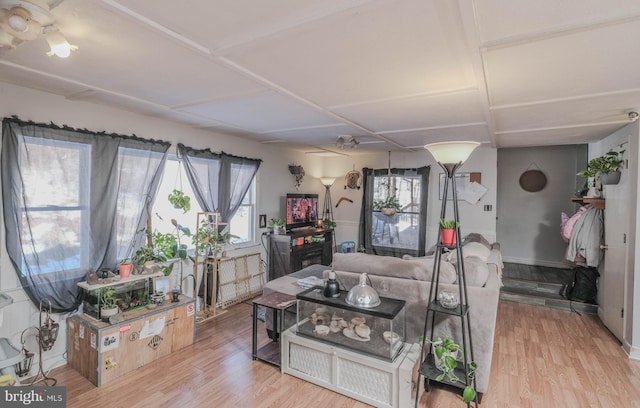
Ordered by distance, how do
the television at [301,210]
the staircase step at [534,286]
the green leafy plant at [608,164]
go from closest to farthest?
1. the green leafy plant at [608,164]
2. the staircase step at [534,286]
3. the television at [301,210]

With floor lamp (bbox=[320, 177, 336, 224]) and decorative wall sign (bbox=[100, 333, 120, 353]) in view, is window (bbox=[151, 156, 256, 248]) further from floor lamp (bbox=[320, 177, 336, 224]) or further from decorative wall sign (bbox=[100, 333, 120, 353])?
floor lamp (bbox=[320, 177, 336, 224])

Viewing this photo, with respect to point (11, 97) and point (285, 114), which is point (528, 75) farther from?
point (11, 97)

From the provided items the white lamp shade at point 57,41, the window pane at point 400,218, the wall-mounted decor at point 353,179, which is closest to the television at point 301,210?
the wall-mounted decor at point 353,179

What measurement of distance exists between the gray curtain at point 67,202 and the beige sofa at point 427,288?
1.82 metres

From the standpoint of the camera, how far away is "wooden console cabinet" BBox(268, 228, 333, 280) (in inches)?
187

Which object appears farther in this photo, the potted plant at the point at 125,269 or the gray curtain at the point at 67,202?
the potted plant at the point at 125,269

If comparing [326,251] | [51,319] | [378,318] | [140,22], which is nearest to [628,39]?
[378,318]

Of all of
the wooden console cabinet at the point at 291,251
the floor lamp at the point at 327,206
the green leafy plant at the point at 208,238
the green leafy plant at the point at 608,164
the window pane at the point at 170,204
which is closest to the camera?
the green leafy plant at the point at 608,164

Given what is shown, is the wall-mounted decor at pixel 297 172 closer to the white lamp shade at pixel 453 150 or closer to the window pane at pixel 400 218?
the window pane at pixel 400 218

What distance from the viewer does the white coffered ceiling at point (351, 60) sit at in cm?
130

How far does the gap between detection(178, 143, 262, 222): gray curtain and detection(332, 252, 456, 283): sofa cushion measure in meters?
1.94

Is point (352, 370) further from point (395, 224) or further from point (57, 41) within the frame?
point (395, 224)

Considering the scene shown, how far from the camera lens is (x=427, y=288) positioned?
245 centimetres

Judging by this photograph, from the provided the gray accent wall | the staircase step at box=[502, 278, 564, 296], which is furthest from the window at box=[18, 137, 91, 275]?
the gray accent wall
